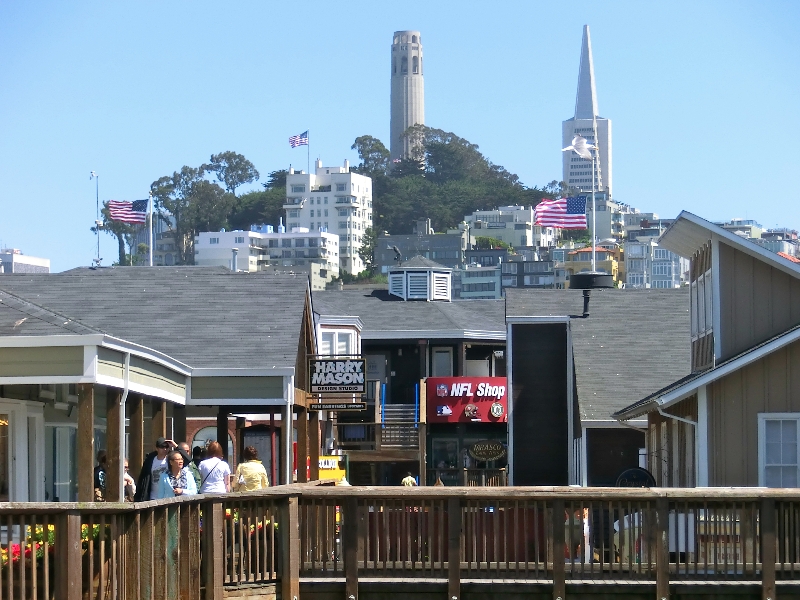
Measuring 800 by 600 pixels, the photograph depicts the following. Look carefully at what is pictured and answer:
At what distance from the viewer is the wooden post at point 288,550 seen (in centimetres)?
1367

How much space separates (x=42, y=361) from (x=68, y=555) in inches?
197

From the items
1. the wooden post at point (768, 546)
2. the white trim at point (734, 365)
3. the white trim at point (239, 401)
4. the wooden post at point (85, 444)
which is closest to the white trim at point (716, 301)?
the white trim at point (734, 365)

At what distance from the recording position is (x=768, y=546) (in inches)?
529

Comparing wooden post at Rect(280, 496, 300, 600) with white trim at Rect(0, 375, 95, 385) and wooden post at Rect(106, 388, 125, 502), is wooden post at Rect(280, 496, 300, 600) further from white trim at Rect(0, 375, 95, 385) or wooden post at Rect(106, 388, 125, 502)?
wooden post at Rect(106, 388, 125, 502)

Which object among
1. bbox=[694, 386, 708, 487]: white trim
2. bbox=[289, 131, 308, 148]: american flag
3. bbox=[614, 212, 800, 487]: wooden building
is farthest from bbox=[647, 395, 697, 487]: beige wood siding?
bbox=[289, 131, 308, 148]: american flag

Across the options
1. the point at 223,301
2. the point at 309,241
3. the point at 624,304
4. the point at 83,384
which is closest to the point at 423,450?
the point at 624,304

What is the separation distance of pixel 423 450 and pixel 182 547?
3140 cm

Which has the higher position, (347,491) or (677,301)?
(677,301)

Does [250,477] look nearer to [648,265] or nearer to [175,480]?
[175,480]

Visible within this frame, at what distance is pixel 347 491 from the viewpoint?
1386 cm

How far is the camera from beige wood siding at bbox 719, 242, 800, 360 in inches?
790

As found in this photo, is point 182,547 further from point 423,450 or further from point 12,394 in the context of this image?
point 423,450

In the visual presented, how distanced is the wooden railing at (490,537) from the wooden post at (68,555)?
218cm

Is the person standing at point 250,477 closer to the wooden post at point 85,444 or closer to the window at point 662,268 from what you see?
the wooden post at point 85,444
